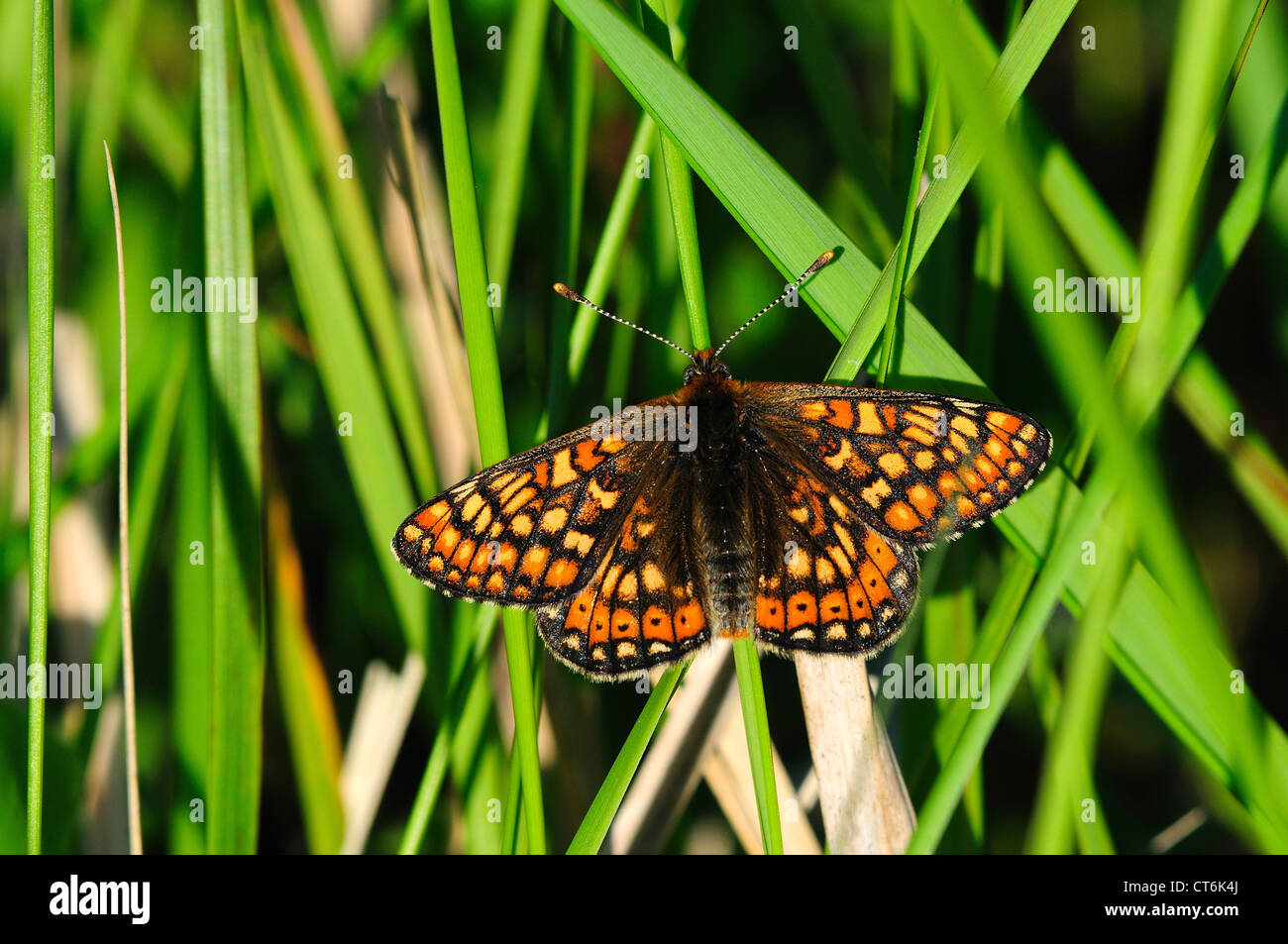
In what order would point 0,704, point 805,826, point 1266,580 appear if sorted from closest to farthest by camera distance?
point 0,704 → point 805,826 → point 1266,580

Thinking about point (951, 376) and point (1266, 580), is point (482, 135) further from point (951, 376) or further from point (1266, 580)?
point (1266, 580)

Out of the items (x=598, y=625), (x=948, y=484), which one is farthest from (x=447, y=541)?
(x=948, y=484)

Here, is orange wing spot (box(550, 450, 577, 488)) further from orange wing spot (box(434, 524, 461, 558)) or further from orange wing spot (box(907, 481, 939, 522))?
orange wing spot (box(907, 481, 939, 522))

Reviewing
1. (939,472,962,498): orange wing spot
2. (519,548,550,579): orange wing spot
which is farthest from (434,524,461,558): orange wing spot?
(939,472,962,498): orange wing spot

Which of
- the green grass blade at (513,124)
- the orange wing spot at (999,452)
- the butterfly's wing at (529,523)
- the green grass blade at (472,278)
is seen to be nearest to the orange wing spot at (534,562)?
the butterfly's wing at (529,523)

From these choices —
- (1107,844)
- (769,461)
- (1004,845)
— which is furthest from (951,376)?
(1004,845)
